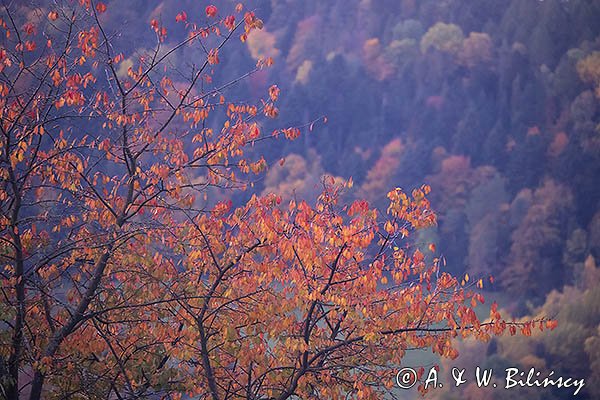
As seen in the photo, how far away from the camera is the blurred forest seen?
42031 mm

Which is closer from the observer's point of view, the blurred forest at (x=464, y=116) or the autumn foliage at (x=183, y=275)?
the autumn foliage at (x=183, y=275)

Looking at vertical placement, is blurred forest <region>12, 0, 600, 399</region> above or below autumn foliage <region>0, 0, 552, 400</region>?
above

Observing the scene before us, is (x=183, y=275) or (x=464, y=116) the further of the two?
(x=464, y=116)

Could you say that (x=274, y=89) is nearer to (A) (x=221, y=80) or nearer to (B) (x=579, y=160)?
(A) (x=221, y=80)

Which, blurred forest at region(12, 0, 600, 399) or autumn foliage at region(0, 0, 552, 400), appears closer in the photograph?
autumn foliage at region(0, 0, 552, 400)

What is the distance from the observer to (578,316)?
131 feet

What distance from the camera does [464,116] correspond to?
48.6 meters

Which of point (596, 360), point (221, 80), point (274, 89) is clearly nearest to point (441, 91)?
point (221, 80)

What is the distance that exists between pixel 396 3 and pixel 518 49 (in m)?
9.05

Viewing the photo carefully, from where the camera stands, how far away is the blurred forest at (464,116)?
42.0 m

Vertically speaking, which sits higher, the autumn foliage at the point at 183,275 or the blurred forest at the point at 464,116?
the blurred forest at the point at 464,116

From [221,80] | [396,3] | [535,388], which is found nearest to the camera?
[535,388]

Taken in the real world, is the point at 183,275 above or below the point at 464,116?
below

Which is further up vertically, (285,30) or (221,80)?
(285,30)
